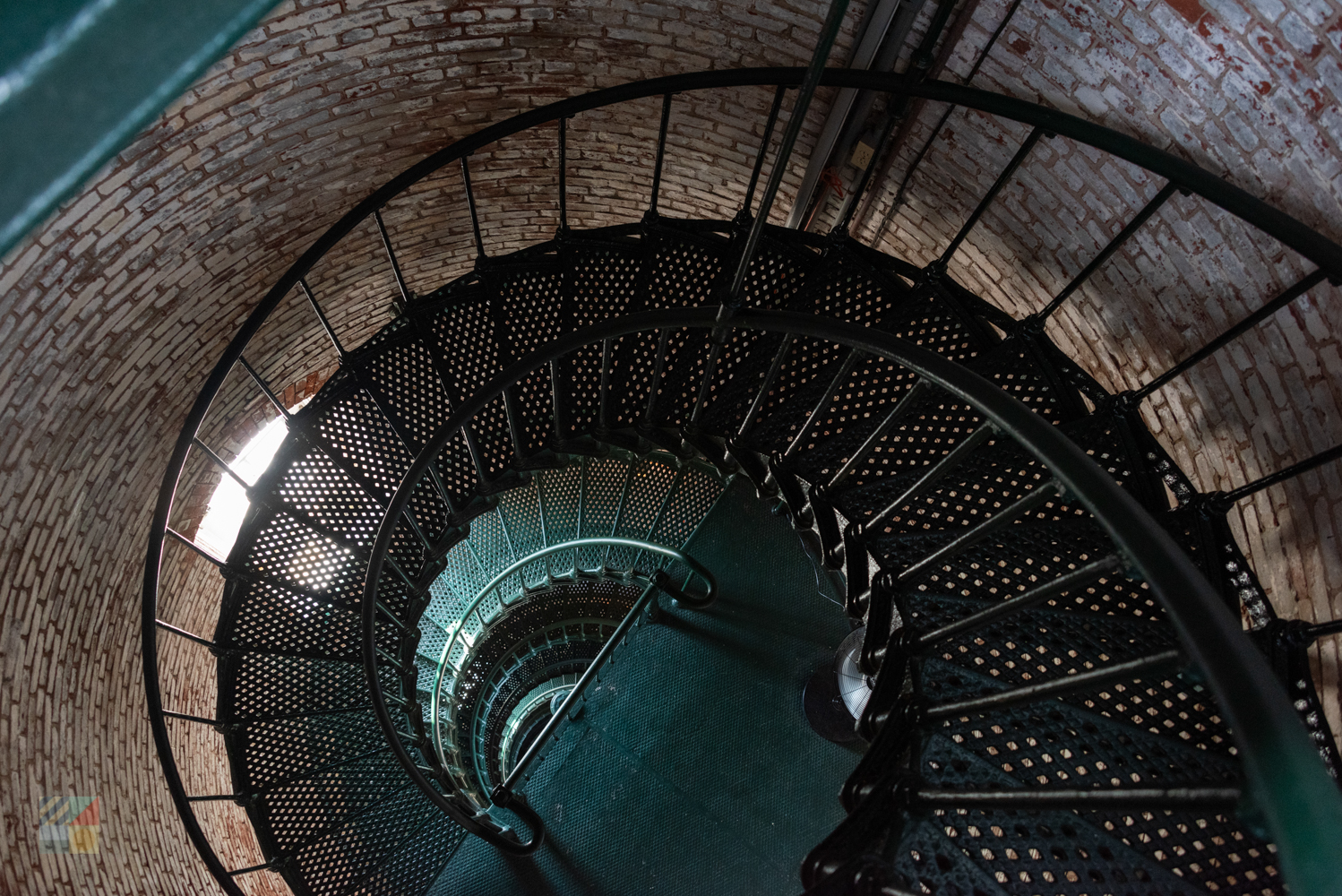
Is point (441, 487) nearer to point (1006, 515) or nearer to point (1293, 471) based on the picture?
point (1006, 515)

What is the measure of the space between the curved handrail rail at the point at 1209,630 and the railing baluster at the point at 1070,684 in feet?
0.62

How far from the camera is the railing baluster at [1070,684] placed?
1.58 meters

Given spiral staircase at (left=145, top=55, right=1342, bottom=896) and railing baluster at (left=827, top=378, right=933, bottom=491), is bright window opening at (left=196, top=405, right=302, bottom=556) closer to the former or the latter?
spiral staircase at (left=145, top=55, right=1342, bottom=896)

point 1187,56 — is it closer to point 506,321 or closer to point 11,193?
point 506,321

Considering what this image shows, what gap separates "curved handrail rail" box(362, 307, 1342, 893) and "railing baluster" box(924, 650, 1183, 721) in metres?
0.19

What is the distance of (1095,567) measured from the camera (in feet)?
5.77

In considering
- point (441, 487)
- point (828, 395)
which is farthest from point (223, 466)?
point (828, 395)

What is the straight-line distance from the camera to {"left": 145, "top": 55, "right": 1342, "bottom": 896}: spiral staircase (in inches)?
88.9

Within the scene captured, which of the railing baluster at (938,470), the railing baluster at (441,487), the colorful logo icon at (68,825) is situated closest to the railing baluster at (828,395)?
the railing baluster at (938,470)

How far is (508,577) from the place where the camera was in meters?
7.20

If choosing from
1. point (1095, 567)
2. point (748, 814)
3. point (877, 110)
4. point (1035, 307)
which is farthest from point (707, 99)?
point (748, 814)

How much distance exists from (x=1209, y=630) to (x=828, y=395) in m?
1.82

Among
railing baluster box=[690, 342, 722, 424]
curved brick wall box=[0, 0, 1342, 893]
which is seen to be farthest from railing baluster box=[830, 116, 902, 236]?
railing baluster box=[690, 342, 722, 424]

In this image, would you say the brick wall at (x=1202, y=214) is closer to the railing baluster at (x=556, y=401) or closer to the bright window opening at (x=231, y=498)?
the railing baluster at (x=556, y=401)
